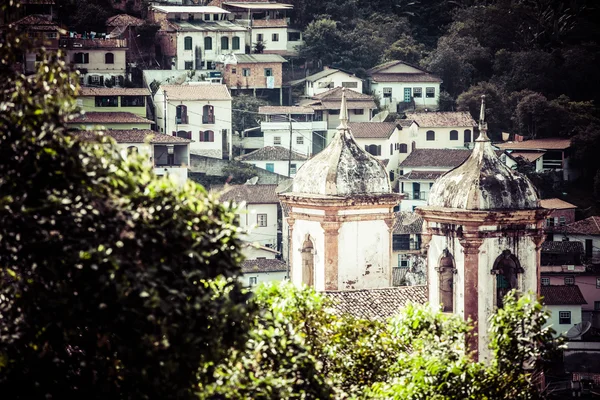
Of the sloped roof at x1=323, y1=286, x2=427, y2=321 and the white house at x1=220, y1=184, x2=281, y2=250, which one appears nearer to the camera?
the sloped roof at x1=323, y1=286, x2=427, y2=321

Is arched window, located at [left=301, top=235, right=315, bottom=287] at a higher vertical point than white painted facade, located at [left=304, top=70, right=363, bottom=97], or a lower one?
lower

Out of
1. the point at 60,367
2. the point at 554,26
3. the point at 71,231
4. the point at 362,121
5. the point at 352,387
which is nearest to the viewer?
the point at 71,231

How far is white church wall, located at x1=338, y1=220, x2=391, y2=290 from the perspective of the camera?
83.6 feet

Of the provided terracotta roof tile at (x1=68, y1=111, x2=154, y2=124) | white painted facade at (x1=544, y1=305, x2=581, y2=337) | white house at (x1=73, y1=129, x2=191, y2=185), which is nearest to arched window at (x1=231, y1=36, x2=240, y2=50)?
terracotta roof tile at (x1=68, y1=111, x2=154, y2=124)

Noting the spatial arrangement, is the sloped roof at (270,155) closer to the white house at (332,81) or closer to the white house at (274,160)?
the white house at (274,160)

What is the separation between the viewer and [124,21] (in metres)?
67.9

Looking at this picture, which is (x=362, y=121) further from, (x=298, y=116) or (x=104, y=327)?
(x=104, y=327)

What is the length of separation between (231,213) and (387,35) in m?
61.0

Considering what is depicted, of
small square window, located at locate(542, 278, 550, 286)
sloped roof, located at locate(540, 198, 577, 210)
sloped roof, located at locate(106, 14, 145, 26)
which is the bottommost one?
small square window, located at locate(542, 278, 550, 286)

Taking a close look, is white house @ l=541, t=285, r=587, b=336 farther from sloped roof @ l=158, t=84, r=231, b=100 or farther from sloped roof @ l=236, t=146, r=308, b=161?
sloped roof @ l=158, t=84, r=231, b=100

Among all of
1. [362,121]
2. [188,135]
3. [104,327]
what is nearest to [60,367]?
[104,327]

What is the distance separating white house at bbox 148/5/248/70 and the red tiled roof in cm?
1320

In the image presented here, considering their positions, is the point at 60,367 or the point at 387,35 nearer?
the point at 60,367

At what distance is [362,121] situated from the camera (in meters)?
63.6
